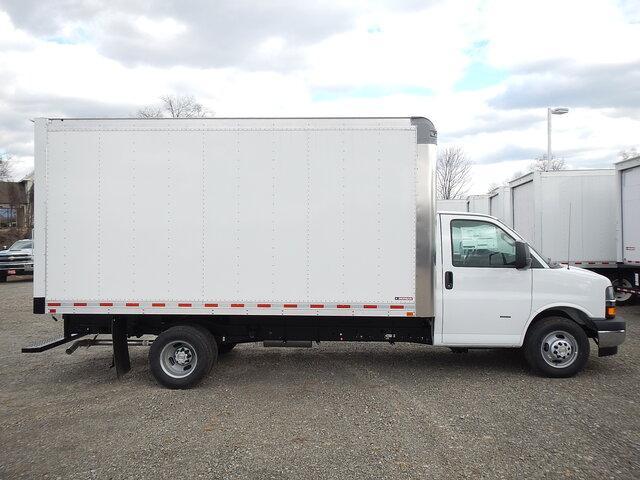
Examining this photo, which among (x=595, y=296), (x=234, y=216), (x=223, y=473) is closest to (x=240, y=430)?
(x=223, y=473)

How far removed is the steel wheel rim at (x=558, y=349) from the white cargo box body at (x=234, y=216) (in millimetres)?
1592

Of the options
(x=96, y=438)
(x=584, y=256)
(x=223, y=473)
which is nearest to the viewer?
(x=223, y=473)

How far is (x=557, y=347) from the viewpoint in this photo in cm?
604

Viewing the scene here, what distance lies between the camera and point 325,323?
6.03m

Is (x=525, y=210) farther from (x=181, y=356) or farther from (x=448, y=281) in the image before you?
(x=181, y=356)

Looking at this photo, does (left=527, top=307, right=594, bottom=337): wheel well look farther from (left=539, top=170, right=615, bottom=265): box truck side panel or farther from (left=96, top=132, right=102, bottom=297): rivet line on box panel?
(left=539, top=170, right=615, bottom=265): box truck side panel

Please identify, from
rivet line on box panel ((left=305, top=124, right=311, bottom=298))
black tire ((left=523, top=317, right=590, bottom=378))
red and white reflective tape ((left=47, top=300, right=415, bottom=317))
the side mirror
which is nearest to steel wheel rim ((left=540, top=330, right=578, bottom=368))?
black tire ((left=523, top=317, right=590, bottom=378))

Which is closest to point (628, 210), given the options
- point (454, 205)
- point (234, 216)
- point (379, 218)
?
point (379, 218)

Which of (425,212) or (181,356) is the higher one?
(425,212)

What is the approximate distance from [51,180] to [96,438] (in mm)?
2929

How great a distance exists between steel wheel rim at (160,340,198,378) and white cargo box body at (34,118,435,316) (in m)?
0.46

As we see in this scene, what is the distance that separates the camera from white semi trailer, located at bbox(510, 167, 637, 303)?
1170cm

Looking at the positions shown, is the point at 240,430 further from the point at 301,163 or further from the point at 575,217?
the point at 575,217

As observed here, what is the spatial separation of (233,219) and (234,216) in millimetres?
36
